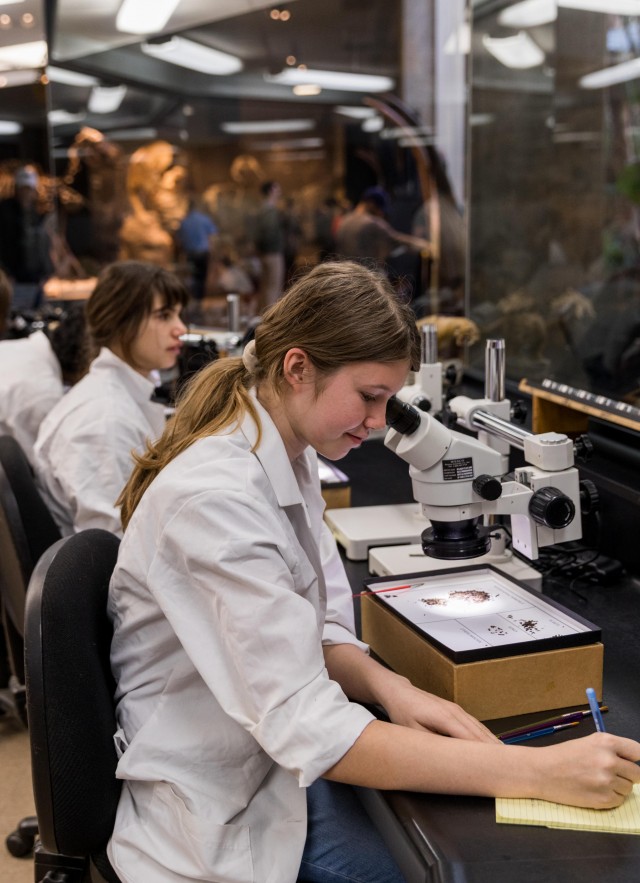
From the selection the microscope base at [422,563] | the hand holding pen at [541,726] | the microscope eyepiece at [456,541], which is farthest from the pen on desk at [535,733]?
the microscope base at [422,563]

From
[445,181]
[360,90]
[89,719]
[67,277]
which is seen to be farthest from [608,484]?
[67,277]

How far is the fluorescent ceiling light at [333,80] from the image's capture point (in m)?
4.77

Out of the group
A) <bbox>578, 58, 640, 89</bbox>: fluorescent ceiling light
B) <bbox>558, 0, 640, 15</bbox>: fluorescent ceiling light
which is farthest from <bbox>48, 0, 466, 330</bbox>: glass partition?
<bbox>578, 58, 640, 89</bbox>: fluorescent ceiling light

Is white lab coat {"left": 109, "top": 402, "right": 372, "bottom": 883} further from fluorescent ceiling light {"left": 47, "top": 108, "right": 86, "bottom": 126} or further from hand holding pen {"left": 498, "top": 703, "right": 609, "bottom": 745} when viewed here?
fluorescent ceiling light {"left": 47, "top": 108, "right": 86, "bottom": 126}

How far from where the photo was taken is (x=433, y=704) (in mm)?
1118

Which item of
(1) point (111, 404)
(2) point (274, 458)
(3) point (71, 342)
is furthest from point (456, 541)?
(3) point (71, 342)

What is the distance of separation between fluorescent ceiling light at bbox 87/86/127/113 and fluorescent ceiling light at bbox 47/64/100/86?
54 millimetres

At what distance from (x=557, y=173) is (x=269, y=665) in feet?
12.8

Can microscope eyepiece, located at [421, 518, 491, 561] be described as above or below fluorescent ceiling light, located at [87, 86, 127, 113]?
below

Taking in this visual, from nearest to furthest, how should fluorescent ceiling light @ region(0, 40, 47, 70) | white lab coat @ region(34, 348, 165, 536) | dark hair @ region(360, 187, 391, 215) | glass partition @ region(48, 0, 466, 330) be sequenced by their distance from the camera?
white lab coat @ region(34, 348, 165, 536) → glass partition @ region(48, 0, 466, 330) → dark hair @ region(360, 187, 391, 215) → fluorescent ceiling light @ region(0, 40, 47, 70)

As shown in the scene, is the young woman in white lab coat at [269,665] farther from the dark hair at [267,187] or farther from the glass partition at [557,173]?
the dark hair at [267,187]

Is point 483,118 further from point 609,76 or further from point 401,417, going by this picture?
point 401,417

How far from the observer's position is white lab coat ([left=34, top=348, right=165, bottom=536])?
204 centimetres

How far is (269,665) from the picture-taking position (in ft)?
3.23
